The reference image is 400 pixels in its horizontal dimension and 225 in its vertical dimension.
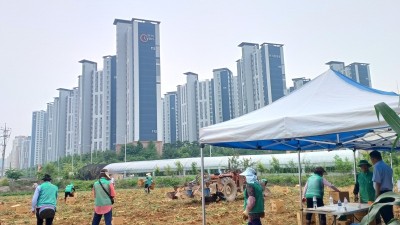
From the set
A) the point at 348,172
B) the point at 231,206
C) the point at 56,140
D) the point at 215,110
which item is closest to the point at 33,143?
the point at 56,140

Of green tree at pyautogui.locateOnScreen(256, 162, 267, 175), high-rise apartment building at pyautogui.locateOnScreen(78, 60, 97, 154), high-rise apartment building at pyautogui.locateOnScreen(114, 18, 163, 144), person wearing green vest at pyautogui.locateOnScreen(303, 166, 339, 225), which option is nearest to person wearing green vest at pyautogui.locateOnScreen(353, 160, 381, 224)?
person wearing green vest at pyautogui.locateOnScreen(303, 166, 339, 225)

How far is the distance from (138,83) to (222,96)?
61.6 feet

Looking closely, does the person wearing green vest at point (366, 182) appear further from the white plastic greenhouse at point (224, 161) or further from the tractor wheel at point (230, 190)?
the white plastic greenhouse at point (224, 161)

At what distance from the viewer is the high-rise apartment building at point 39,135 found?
104188 mm

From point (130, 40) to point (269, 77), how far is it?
2532 cm

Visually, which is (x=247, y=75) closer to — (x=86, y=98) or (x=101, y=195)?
(x=86, y=98)

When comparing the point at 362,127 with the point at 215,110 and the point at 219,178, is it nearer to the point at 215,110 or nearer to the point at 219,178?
the point at 219,178

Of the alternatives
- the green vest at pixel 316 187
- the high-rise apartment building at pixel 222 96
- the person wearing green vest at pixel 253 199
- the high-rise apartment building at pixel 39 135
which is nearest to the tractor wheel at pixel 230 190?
the green vest at pixel 316 187

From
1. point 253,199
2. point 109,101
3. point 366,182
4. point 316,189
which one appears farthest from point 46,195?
point 109,101

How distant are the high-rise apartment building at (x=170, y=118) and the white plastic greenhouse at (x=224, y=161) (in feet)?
115

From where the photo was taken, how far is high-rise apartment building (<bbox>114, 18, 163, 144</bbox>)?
60281 mm

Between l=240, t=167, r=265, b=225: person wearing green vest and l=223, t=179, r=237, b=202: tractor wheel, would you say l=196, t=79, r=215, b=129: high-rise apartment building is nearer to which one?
l=223, t=179, r=237, b=202: tractor wheel

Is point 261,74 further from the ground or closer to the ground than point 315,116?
further from the ground

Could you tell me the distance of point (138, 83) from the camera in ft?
197
